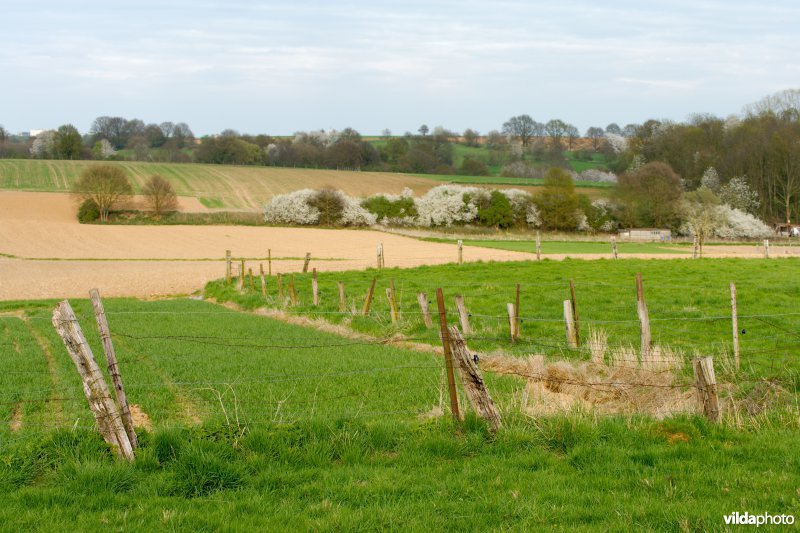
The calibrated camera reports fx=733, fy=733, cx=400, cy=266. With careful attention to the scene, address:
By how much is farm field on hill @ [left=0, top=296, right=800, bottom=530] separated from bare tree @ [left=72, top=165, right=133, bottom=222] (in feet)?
251

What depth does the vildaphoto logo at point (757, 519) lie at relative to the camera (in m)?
5.90

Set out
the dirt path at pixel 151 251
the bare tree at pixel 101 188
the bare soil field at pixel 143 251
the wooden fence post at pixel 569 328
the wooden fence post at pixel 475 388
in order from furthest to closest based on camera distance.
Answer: the bare tree at pixel 101 188, the dirt path at pixel 151 251, the bare soil field at pixel 143 251, the wooden fence post at pixel 569 328, the wooden fence post at pixel 475 388

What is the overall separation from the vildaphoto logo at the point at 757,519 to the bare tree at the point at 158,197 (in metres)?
85.1

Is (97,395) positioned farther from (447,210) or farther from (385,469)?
(447,210)

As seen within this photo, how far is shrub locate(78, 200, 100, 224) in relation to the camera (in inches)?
3204

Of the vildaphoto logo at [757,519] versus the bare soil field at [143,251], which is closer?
the vildaphoto logo at [757,519]

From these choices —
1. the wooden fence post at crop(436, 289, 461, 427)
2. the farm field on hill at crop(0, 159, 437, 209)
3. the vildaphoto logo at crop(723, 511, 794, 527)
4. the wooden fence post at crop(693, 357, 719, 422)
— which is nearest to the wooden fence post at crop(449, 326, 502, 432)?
the wooden fence post at crop(436, 289, 461, 427)

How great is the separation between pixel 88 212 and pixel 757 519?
8506 centimetres

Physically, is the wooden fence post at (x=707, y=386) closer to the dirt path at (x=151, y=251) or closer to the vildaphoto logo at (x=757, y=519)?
the vildaphoto logo at (x=757, y=519)

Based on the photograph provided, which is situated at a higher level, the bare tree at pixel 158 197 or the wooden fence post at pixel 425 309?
the bare tree at pixel 158 197

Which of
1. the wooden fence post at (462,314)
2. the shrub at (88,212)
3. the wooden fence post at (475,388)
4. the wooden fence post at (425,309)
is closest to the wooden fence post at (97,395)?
the wooden fence post at (475,388)

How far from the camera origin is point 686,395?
10.9m

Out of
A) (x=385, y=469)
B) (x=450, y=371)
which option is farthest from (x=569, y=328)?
(x=385, y=469)

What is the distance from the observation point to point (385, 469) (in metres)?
7.62
